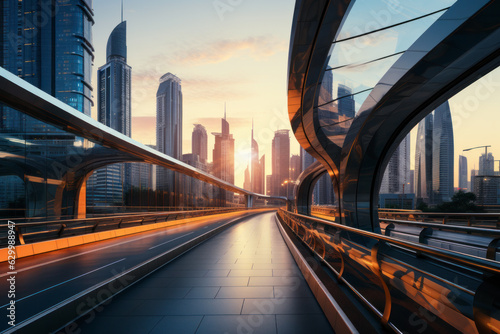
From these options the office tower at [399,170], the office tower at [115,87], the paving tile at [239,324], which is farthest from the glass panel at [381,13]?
the office tower at [115,87]

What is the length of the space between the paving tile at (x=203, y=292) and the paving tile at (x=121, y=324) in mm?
912

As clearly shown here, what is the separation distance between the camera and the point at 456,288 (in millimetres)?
2291

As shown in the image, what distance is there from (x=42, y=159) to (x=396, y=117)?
17.4m

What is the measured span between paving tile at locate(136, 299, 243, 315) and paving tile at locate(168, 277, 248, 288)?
818mm

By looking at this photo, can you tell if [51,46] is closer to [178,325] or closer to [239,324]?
[178,325]

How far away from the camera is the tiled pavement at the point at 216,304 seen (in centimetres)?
344

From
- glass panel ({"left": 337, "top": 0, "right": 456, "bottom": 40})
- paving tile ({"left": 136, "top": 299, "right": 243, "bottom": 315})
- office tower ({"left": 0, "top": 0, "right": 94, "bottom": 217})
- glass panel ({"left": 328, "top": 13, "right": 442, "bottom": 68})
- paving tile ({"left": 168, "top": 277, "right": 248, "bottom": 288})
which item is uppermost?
office tower ({"left": 0, "top": 0, "right": 94, "bottom": 217})

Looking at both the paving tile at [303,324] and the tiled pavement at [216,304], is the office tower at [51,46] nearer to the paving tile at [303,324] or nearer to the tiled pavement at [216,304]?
the tiled pavement at [216,304]

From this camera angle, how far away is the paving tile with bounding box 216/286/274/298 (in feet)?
14.8

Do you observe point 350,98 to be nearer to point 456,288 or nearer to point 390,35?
point 390,35

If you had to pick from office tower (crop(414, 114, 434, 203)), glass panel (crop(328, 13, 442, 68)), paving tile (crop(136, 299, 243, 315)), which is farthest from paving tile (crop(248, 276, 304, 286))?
office tower (crop(414, 114, 434, 203))

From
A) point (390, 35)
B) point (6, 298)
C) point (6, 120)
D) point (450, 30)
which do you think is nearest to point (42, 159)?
point (6, 120)

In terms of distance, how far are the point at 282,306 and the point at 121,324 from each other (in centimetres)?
226

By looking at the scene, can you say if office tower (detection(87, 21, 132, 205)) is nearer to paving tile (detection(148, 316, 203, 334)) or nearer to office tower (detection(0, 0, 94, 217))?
office tower (detection(0, 0, 94, 217))
